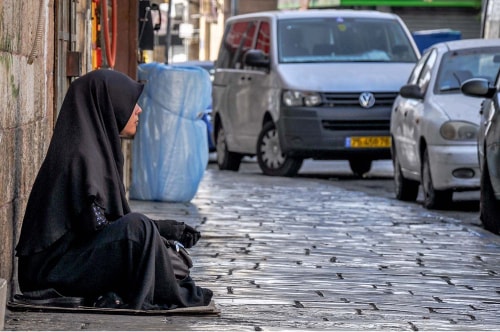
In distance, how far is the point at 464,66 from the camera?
15984 mm

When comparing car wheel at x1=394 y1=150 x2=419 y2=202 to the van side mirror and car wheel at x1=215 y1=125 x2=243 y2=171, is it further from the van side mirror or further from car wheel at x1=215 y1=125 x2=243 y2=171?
car wheel at x1=215 y1=125 x2=243 y2=171

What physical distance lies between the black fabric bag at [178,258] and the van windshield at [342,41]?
12946mm

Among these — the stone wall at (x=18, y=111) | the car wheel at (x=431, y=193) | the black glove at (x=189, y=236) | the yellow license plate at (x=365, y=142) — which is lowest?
the yellow license plate at (x=365, y=142)

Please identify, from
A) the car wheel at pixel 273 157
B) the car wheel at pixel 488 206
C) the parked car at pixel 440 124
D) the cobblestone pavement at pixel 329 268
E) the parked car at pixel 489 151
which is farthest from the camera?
the car wheel at pixel 273 157

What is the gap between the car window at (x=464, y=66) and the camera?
15.7 m

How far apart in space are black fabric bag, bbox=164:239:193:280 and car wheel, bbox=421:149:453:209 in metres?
7.44

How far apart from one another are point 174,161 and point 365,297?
7.26m

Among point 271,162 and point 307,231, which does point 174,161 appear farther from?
point 271,162

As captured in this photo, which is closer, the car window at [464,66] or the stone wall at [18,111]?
the stone wall at [18,111]

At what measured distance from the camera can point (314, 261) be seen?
10289mm

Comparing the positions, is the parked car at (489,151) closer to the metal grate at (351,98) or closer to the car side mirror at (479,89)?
the car side mirror at (479,89)

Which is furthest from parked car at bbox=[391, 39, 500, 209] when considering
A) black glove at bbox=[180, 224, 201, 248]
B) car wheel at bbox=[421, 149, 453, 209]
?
black glove at bbox=[180, 224, 201, 248]

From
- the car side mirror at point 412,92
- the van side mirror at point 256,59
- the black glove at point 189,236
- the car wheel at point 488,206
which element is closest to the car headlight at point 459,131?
the car side mirror at point 412,92

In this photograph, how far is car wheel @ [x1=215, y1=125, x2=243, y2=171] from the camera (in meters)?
23.1
